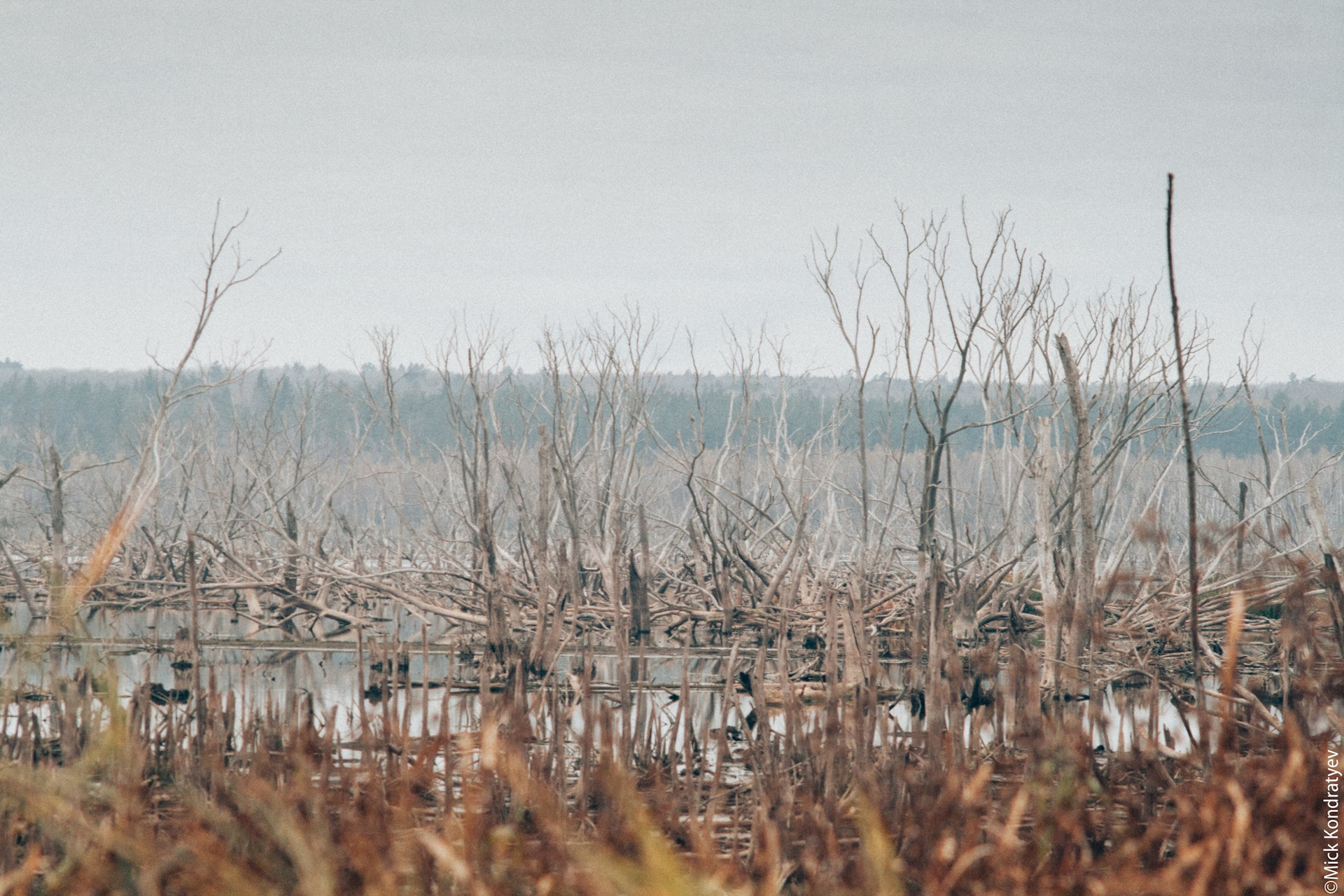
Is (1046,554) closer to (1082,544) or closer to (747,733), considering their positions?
(1082,544)

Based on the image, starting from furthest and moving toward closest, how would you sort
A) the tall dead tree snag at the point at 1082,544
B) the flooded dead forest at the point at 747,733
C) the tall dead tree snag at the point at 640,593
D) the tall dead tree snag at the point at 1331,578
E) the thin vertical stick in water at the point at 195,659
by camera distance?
the tall dead tree snag at the point at 640,593 → the tall dead tree snag at the point at 1082,544 → the thin vertical stick in water at the point at 195,659 → the tall dead tree snag at the point at 1331,578 → the flooded dead forest at the point at 747,733

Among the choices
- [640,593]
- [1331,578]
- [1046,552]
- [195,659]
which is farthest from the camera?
[640,593]

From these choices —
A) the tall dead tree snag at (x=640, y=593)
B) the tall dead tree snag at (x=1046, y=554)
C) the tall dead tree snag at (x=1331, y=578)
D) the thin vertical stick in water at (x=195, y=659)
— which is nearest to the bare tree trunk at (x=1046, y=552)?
the tall dead tree snag at (x=1046, y=554)

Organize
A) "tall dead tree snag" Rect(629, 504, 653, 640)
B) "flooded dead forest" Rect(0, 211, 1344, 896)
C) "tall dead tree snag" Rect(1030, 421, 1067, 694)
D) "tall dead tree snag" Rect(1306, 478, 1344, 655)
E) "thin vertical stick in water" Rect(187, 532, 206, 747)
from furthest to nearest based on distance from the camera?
"tall dead tree snag" Rect(629, 504, 653, 640), "tall dead tree snag" Rect(1030, 421, 1067, 694), "thin vertical stick in water" Rect(187, 532, 206, 747), "tall dead tree snag" Rect(1306, 478, 1344, 655), "flooded dead forest" Rect(0, 211, 1344, 896)

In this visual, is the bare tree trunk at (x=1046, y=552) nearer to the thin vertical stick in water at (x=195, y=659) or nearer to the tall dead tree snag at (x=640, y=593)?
the tall dead tree snag at (x=640, y=593)

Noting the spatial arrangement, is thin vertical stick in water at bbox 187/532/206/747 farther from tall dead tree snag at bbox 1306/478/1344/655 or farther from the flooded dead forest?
tall dead tree snag at bbox 1306/478/1344/655

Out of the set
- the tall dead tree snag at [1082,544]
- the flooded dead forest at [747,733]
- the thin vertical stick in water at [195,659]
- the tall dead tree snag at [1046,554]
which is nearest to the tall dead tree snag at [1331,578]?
the flooded dead forest at [747,733]

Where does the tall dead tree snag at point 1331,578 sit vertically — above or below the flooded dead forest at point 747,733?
above

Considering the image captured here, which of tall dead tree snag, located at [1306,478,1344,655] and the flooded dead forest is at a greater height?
tall dead tree snag, located at [1306,478,1344,655]

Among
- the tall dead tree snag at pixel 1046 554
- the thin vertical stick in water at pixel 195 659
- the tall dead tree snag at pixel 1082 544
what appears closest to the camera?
the thin vertical stick in water at pixel 195 659

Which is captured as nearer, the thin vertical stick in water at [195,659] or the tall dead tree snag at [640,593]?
the thin vertical stick in water at [195,659]

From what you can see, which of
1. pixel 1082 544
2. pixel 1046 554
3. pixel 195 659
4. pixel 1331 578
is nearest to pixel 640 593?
pixel 1046 554

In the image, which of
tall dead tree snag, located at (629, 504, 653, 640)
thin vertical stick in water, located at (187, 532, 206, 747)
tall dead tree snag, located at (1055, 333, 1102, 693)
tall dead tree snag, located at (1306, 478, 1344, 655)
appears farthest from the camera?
tall dead tree snag, located at (629, 504, 653, 640)

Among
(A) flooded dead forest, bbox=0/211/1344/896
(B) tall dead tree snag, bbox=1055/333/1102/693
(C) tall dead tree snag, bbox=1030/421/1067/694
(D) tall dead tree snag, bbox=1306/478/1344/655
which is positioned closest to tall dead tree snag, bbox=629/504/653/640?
(A) flooded dead forest, bbox=0/211/1344/896
